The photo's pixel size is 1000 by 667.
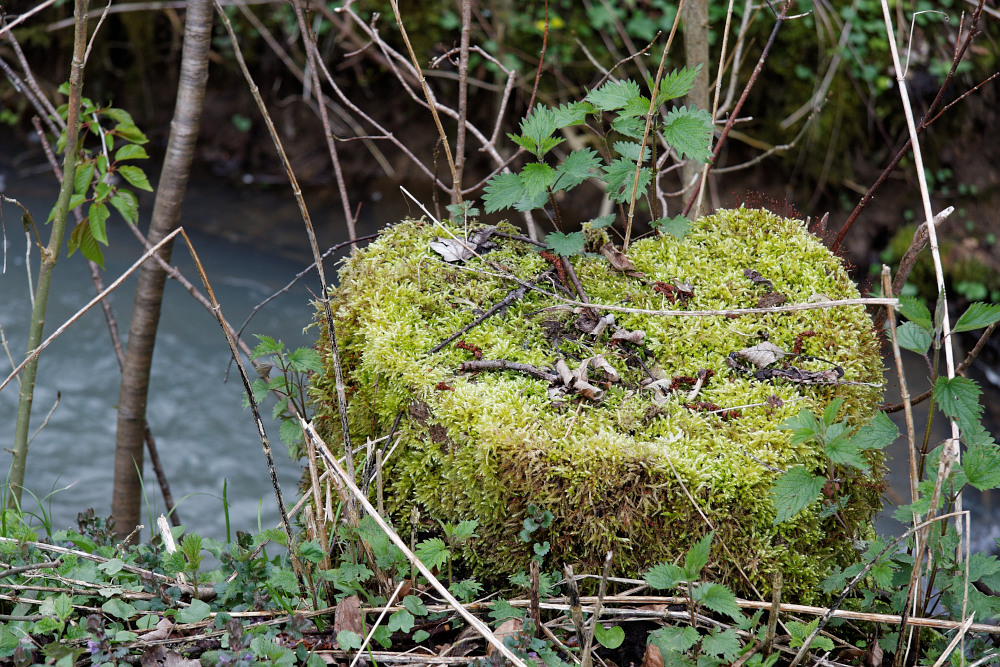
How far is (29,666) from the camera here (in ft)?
4.75

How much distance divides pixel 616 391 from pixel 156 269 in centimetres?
171

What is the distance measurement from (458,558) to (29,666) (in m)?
0.93

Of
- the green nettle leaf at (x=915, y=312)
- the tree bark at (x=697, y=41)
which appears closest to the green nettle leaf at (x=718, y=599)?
the green nettle leaf at (x=915, y=312)

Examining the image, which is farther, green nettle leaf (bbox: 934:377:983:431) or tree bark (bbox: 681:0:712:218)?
tree bark (bbox: 681:0:712:218)

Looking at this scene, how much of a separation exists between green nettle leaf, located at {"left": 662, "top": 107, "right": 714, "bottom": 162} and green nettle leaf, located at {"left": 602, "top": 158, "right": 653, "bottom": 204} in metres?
0.15

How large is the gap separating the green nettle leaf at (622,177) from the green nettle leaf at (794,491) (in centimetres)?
93

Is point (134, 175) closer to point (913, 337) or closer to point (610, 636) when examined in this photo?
point (610, 636)

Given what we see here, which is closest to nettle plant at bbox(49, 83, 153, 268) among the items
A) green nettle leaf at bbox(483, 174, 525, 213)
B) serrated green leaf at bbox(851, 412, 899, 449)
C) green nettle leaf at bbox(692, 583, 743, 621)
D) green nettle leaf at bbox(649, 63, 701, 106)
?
green nettle leaf at bbox(483, 174, 525, 213)

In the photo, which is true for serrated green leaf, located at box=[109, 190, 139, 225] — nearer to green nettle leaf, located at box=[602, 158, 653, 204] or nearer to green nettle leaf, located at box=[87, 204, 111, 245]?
green nettle leaf, located at box=[87, 204, 111, 245]

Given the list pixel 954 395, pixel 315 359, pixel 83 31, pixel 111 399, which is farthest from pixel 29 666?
pixel 111 399

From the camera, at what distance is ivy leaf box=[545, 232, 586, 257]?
2031 mm

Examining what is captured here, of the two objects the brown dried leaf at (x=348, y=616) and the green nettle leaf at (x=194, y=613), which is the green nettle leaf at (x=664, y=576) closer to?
the brown dried leaf at (x=348, y=616)

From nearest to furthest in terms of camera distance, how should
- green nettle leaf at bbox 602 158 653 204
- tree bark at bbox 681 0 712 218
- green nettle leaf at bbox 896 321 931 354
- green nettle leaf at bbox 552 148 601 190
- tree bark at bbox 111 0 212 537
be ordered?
green nettle leaf at bbox 896 321 931 354 < green nettle leaf at bbox 552 148 601 190 < green nettle leaf at bbox 602 158 653 204 < tree bark at bbox 111 0 212 537 < tree bark at bbox 681 0 712 218

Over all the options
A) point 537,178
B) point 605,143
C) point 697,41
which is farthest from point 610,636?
point 697,41
